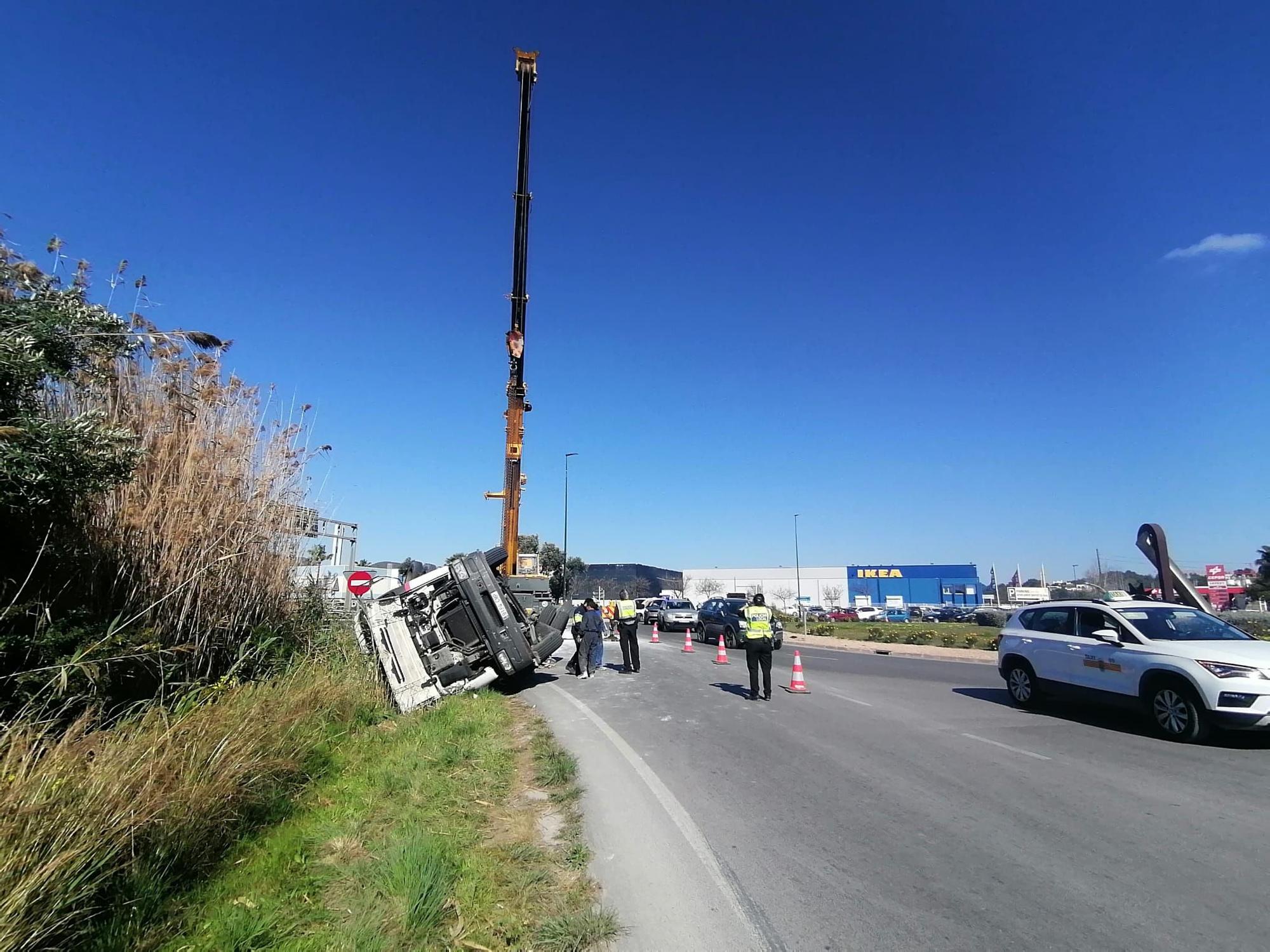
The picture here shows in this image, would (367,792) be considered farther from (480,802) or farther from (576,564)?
(576,564)

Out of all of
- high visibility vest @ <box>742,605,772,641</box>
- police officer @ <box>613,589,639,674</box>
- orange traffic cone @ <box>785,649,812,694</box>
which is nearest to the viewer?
Answer: high visibility vest @ <box>742,605,772,641</box>

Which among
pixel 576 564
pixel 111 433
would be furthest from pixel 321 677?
pixel 576 564

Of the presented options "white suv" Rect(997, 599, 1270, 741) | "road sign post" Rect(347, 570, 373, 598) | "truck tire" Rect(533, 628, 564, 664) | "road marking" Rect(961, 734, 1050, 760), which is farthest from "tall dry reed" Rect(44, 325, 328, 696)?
"white suv" Rect(997, 599, 1270, 741)

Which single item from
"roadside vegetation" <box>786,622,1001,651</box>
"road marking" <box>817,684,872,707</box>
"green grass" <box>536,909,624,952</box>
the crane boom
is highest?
the crane boom

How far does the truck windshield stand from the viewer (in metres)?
8.97

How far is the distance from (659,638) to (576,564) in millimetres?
48998

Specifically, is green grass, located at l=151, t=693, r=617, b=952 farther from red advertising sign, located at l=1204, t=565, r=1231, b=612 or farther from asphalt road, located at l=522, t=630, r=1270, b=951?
red advertising sign, located at l=1204, t=565, r=1231, b=612

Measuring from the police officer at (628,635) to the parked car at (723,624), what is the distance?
6.80 meters

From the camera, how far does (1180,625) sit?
30.3 ft

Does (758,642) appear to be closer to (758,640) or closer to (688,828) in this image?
(758,640)

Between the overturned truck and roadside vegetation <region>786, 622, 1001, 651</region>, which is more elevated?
the overturned truck

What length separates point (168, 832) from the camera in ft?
13.7

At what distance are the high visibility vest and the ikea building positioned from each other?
90529 millimetres

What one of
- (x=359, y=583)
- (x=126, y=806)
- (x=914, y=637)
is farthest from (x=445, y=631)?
(x=914, y=637)
